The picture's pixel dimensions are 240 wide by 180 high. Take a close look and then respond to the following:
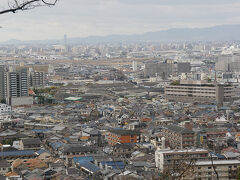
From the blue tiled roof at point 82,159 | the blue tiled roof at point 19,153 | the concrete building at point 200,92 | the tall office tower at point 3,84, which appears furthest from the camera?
the tall office tower at point 3,84

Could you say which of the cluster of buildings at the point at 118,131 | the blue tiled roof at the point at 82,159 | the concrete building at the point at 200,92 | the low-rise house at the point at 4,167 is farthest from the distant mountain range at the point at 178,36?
the low-rise house at the point at 4,167

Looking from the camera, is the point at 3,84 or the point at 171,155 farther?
the point at 3,84

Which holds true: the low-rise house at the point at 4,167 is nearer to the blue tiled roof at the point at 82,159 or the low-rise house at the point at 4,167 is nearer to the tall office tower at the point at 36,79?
the blue tiled roof at the point at 82,159

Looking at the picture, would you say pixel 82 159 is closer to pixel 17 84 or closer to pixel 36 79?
pixel 17 84

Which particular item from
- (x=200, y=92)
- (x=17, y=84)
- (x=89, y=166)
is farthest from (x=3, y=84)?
(x=89, y=166)

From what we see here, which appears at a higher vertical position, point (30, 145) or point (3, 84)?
point (3, 84)

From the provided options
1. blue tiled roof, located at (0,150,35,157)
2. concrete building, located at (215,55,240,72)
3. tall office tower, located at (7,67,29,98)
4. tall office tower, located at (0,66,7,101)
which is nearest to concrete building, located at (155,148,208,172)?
blue tiled roof, located at (0,150,35,157)

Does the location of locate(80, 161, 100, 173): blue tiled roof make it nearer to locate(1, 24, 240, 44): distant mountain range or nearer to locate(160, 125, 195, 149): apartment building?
locate(160, 125, 195, 149): apartment building
